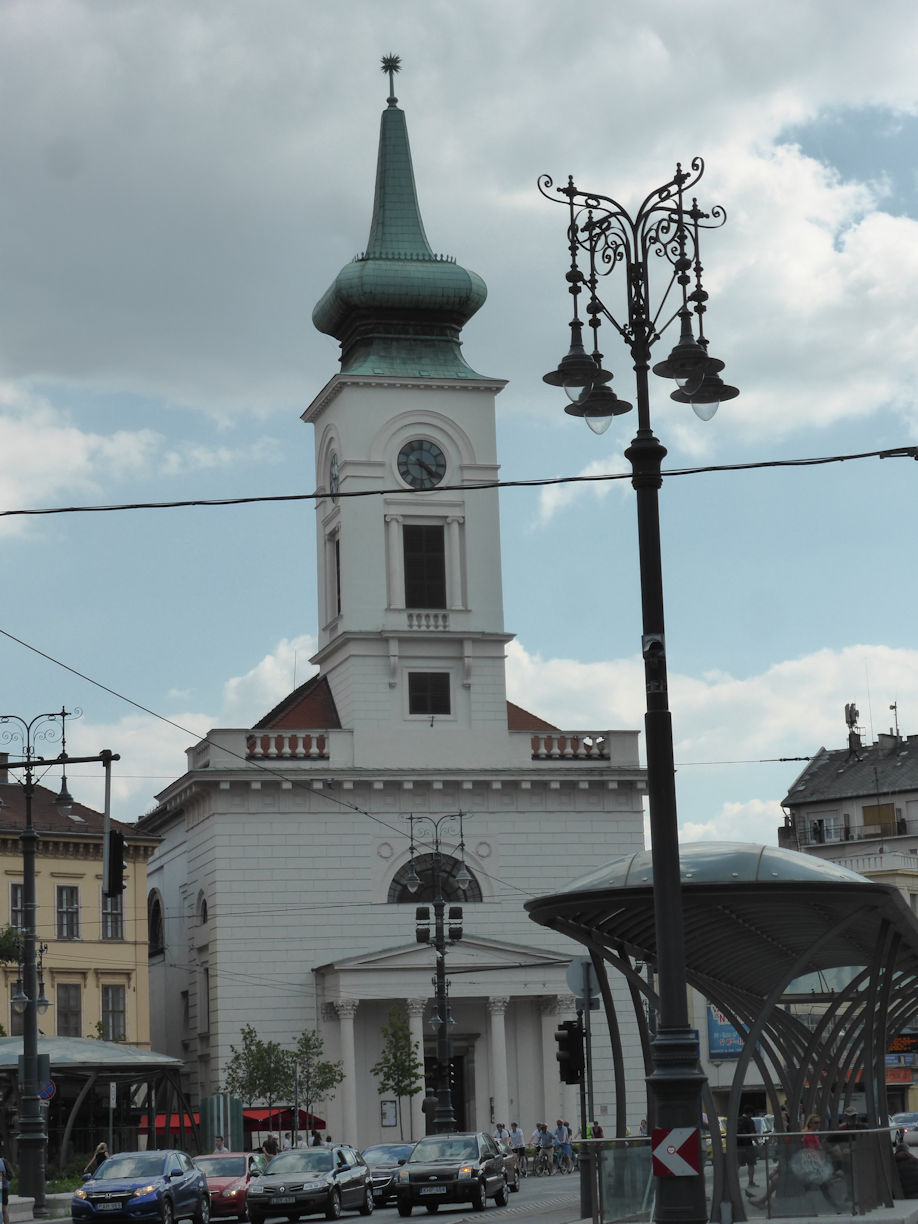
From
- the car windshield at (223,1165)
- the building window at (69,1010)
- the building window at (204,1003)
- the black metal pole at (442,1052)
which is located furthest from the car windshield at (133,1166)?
the building window at (204,1003)

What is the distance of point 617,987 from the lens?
226 feet

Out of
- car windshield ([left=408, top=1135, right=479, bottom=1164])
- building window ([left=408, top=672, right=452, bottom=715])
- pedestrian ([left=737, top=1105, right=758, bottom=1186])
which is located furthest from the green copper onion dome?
pedestrian ([left=737, top=1105, right=758, bottom=1186])

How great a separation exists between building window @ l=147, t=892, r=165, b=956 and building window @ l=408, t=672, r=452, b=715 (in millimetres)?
13117

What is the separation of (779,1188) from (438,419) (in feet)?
166

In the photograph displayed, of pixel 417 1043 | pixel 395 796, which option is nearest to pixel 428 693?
pixel 395 796

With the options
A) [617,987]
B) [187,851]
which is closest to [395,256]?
[187,851]

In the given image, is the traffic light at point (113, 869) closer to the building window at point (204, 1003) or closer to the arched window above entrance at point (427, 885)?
the building window at point (204, 1003)

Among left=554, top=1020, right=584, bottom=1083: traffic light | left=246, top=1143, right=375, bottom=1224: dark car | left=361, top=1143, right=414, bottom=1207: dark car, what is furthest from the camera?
left=361, top=1143, right=414, bottom=1207: dark car

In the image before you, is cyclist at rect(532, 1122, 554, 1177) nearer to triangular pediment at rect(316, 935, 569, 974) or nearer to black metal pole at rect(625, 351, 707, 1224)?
triangular pediment at rect(316, 935, 569, 974)

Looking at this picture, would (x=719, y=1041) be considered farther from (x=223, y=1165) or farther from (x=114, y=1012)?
(x=223, y=1165)

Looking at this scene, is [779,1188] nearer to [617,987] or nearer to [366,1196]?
[366,1196]

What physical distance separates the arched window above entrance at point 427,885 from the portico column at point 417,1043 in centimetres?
369

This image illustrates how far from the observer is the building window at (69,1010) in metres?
63.4

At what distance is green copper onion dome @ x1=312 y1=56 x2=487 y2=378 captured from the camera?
71.2 meters
